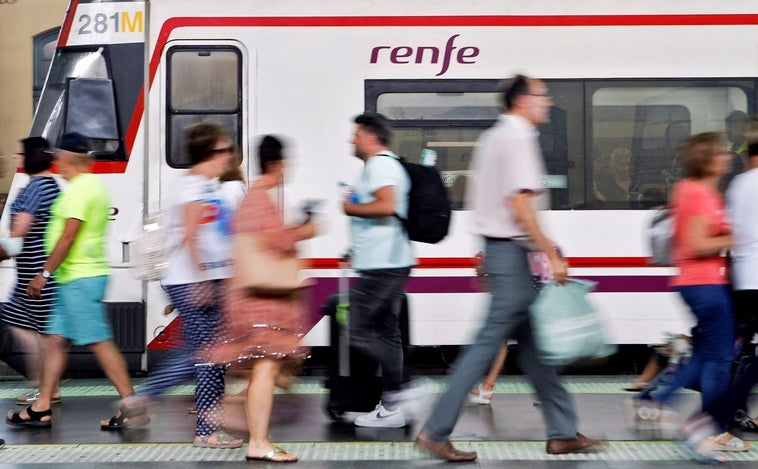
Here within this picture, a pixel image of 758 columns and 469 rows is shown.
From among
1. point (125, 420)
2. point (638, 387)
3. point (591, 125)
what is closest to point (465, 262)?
point (591, 125)

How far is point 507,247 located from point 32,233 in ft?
10.6

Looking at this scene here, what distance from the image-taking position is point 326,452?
643 centimetres

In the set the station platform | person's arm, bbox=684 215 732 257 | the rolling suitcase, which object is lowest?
the station platform

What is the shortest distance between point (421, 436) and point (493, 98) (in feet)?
13.2

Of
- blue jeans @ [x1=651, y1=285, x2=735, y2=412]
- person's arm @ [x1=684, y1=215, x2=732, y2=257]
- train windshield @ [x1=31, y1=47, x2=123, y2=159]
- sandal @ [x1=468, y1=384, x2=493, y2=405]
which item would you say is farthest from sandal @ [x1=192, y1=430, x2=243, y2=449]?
train windshield @ [x1=31, y1=47, x2=123, y2=159]

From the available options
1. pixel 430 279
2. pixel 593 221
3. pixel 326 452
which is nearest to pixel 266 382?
pixel 326 452

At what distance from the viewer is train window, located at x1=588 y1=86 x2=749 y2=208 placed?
934 centimetres

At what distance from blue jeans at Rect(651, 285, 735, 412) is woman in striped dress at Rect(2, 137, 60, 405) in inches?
151

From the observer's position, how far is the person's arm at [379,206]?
664 centimetres

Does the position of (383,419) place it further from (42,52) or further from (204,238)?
(42,52)

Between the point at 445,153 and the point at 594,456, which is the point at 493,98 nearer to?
the point at 445,153

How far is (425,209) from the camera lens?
22.5ft

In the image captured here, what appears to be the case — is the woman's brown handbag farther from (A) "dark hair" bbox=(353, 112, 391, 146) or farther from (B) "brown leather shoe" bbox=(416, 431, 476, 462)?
(A) "dark hair" bbox=(353, 112, 391, 146)

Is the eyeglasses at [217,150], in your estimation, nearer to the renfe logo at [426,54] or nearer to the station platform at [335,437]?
the station platform at [335,437]
